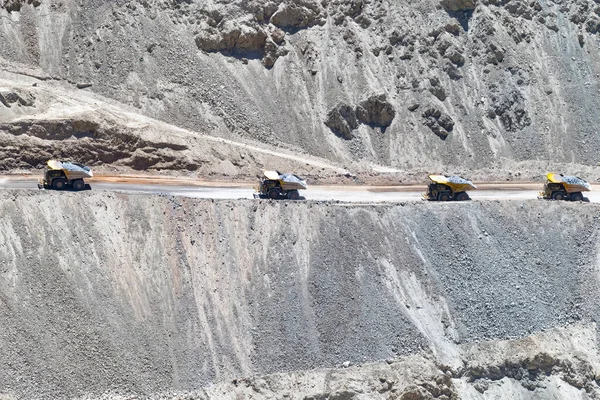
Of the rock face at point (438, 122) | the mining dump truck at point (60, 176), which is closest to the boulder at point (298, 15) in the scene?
the rock face at point (438, 122)

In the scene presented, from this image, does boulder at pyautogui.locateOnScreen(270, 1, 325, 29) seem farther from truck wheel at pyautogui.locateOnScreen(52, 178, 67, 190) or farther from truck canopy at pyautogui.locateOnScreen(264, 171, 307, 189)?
truck wheel at pyautogui.locateOnScreen(52, 178, 67, 190)

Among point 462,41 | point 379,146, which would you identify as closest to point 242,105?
point 379,146

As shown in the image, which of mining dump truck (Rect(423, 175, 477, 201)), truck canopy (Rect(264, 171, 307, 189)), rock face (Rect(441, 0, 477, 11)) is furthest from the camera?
rock face (Rect(441, 0, 477, 11))

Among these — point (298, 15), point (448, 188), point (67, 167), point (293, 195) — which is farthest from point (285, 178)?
point (298, 15)

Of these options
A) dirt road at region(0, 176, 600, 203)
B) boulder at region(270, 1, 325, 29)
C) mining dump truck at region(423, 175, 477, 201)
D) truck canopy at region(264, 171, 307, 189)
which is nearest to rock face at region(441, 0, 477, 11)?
boulder at region(270, 1, 325, 29)

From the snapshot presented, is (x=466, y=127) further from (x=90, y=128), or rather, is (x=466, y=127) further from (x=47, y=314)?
(x=47, y=314)
